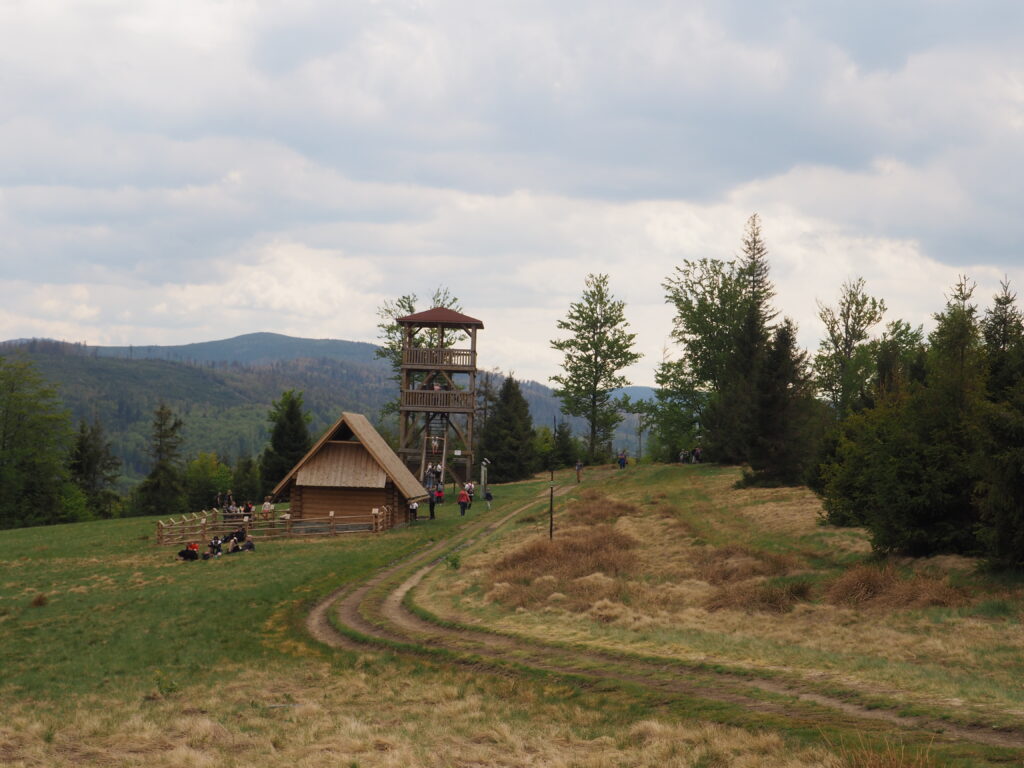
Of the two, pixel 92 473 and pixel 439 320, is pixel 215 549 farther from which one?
pixel 92 473

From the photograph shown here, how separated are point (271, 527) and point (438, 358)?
18.6 metres

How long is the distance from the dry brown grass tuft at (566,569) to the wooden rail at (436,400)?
22.4m

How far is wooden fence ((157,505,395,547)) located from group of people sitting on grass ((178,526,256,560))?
95cm

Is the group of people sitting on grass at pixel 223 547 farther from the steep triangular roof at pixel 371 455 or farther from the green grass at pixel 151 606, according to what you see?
the steep triangular roof at pixel 371 455

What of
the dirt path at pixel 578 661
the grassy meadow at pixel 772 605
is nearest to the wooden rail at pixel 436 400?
the grassy meadow at pixel 772 605

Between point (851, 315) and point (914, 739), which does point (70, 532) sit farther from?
point (851, 315)

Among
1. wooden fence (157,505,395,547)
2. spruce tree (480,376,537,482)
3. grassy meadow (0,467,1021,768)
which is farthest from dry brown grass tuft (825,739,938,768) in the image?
spruce tree (480,376,537,482)

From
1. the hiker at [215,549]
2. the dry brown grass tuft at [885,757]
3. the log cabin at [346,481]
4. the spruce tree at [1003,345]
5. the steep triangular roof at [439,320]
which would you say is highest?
the steep triangular roof at [439,320]

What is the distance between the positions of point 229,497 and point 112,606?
53.8ft

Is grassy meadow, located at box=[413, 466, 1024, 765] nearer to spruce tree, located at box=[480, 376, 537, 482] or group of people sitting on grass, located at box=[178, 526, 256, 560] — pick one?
group of people sitting on grass, located at box=[178, 526, 256, 560]

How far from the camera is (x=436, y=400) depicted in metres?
53.1

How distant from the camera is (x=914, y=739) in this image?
10648 millimetres

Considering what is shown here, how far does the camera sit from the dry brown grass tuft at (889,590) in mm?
19000

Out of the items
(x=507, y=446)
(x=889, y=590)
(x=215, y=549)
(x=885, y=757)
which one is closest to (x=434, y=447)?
(x=507, y=446)
